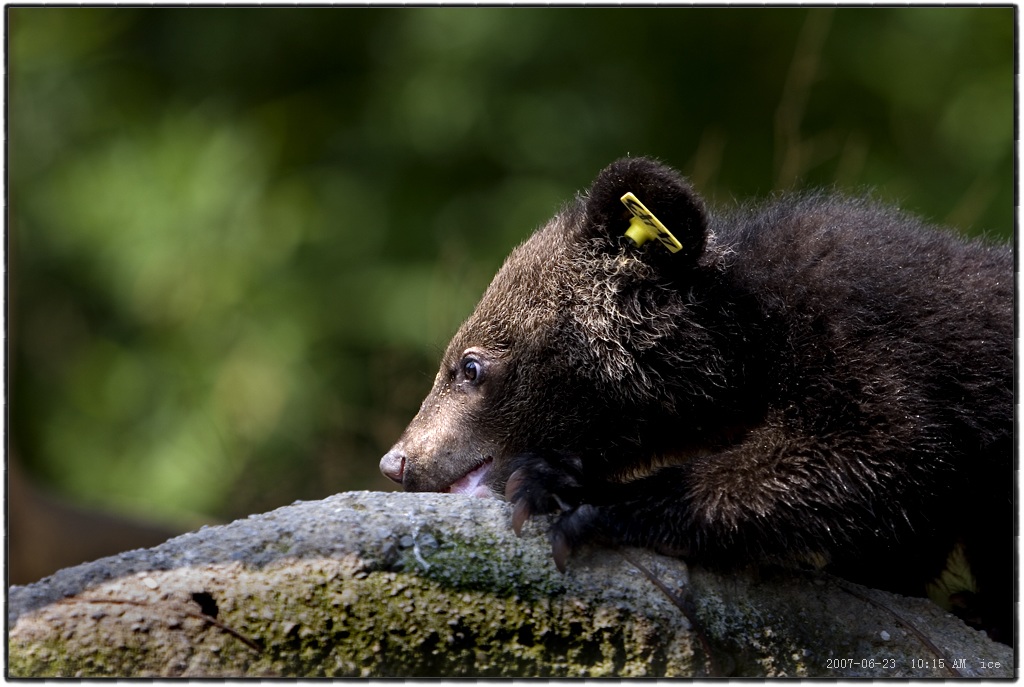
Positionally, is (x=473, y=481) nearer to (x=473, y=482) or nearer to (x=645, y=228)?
(x=473, y=482)

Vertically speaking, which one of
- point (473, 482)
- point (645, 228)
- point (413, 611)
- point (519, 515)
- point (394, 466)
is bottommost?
point (413, 611)

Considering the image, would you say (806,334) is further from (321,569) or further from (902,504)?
(321,569)

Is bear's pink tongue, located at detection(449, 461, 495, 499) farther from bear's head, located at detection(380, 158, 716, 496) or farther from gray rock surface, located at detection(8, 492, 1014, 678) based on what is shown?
gray rock surface, located at detection(8, 492, 1014, 678)

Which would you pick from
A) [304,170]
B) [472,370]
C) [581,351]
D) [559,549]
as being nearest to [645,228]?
[581,351]

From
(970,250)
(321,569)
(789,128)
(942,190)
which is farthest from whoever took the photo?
(942,190)

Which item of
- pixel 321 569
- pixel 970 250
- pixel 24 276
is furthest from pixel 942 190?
pixel 24 276

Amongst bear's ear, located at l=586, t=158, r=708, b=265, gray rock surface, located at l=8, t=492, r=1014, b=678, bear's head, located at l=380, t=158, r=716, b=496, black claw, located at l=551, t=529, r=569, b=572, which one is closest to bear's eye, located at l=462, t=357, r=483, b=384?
bear's head, located at l=380, t=158, r=716, b=496

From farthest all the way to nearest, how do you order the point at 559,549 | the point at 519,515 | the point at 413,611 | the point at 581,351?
the point at 581,351, the point at 519,515, the point at 559,549, the point at 413,611
